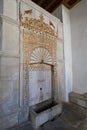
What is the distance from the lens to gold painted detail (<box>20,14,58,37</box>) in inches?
129

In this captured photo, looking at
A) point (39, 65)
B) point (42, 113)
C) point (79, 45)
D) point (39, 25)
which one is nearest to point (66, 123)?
point (42, 113)

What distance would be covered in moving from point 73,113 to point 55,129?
1.07 meters

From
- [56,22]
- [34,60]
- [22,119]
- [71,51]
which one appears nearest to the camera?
[22,119]

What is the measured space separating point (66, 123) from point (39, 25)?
3057mm

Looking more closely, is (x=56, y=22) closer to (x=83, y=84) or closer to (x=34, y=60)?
(x=34, y=60)

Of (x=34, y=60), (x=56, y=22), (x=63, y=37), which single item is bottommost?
(x=34, y=60)

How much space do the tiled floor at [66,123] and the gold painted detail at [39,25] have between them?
2.74 metres

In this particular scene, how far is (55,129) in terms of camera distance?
278 cm

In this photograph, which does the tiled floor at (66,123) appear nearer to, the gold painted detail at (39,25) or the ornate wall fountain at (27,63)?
the ornate wall fountain at (27,63)

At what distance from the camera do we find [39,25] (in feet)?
12.2

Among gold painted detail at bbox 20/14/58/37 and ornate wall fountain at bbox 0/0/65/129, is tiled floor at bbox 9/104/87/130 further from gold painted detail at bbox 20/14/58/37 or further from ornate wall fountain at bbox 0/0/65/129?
gold painted detail at bbox 20/14/58/37

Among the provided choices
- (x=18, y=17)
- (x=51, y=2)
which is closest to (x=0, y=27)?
(x=18, y=17)

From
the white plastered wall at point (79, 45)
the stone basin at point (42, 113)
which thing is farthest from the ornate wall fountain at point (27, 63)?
the white plastered wall at point (79, 45)

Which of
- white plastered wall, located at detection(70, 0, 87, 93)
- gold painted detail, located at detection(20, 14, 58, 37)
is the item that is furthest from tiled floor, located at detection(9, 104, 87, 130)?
gold painted detail, located at detection(20, 14, 58, 37)
